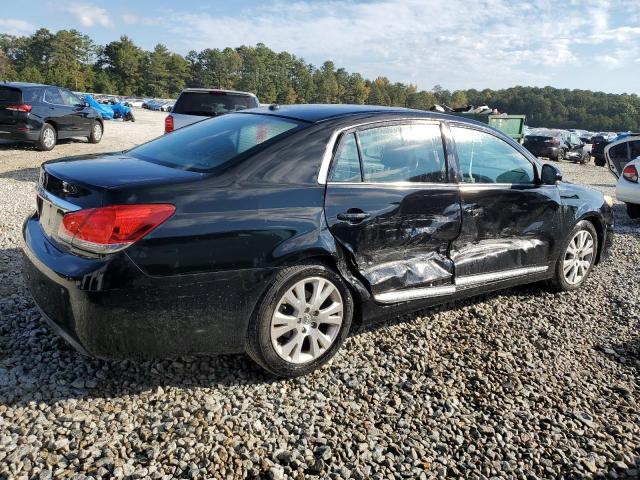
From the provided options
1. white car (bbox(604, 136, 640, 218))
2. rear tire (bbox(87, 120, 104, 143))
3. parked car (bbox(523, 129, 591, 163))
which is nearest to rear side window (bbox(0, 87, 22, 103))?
rear tire (bbox(87, 120, 104, 143))

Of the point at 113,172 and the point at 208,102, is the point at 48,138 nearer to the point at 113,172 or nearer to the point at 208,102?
the point at 208,102

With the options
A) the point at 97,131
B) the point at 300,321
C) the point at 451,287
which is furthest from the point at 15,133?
the point at 451,287

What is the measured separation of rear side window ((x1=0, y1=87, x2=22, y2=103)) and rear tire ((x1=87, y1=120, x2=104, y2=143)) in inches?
115

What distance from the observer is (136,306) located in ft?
8.23

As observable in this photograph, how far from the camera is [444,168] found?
3.69 metres

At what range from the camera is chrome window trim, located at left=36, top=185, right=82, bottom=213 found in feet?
8.49

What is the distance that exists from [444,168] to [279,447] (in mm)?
2218

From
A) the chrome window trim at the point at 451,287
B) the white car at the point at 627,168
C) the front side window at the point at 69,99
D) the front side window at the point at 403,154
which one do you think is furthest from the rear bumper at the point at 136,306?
the front side window at the point at 69,99

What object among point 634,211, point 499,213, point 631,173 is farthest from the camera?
point 634,211

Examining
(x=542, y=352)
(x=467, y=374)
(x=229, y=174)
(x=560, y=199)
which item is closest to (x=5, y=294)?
(x=229, y=174)

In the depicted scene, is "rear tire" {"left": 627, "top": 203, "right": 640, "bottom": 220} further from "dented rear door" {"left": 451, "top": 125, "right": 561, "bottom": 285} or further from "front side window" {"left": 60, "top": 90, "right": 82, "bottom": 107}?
"front side window" {"left": 60, "top": 90, "right": 82, "bottom": 107}

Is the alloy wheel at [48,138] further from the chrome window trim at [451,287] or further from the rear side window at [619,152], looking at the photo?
the rear side window at [619,152]

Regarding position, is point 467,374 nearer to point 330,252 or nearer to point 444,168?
point 330,252

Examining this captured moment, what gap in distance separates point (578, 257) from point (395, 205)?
2.47 metres
